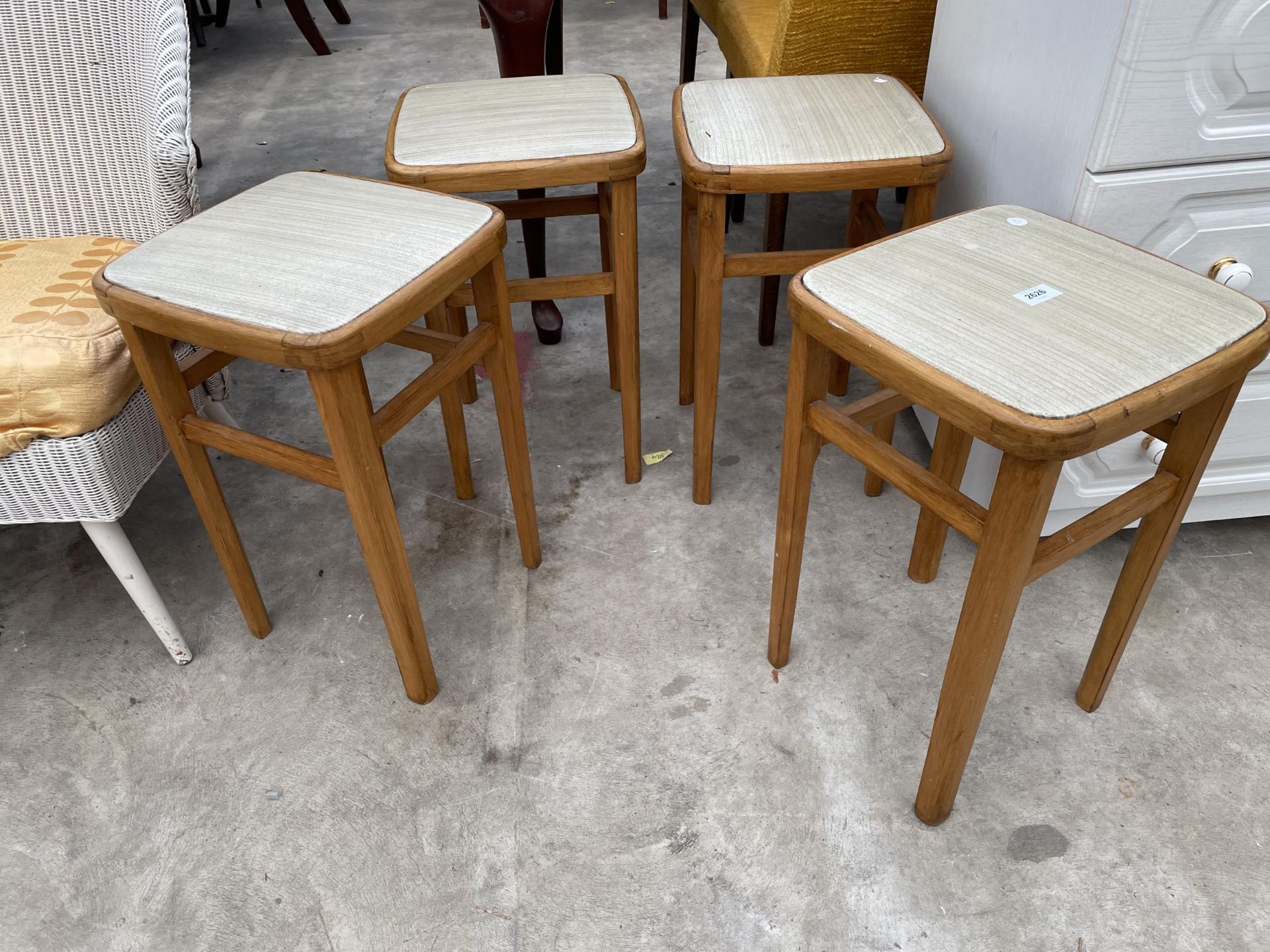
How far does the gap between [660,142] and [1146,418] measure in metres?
2.30

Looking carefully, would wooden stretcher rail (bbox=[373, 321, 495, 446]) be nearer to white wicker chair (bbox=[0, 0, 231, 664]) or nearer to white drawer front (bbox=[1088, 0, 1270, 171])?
white wicker chair (bbox=[0, 0, 231, 664])

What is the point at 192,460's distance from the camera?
115cm

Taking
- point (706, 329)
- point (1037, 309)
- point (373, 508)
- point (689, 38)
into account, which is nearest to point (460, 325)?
point (706, 329)

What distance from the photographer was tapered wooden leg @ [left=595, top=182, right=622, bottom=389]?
151 centimetres

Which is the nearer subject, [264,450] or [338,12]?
[264,450]

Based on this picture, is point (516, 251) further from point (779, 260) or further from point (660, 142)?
point (779, 260)

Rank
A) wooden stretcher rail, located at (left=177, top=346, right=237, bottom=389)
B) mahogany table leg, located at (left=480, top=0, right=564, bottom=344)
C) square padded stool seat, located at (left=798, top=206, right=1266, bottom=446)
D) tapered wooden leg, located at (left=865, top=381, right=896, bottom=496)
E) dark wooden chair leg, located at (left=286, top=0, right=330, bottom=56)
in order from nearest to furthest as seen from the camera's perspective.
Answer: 1. square padded stool seat, located at (left=798, top=206, right=1266, bottom=446)
2. wooden stretcher rail, located at (left=177, top=346, right=237, bottom=389)
3. tapered wooden leg, located at (left=865, top=381, right=896, bottom=496)
4. mahogany table leg, located at (left=480, top=0, right=564, bottom=344)
5. dark wooden chair leg, located at (left=286, top=0, right=330, bottom=56)

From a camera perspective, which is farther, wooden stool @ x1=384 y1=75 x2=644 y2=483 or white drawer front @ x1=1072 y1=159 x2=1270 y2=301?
wooden stool @ x1=384 y1=75 x2=644 y2=483

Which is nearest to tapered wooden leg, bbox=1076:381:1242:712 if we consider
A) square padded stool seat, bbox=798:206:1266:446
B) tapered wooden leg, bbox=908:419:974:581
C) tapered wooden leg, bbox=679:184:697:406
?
square padded stool seat, bbox=798:206:1266:446

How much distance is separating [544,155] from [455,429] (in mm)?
468

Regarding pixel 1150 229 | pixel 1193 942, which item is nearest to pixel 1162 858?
pixel 1193 942

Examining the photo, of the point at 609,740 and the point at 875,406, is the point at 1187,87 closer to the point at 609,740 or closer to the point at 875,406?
the point at 875,406

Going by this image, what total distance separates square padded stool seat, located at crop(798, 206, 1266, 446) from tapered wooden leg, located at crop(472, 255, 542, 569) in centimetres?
43

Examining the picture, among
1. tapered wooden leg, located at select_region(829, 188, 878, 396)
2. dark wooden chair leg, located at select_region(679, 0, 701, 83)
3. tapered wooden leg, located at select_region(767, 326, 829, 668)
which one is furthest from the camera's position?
dark wooden chair leg, located at select_region(679, 0, 701, 83)
